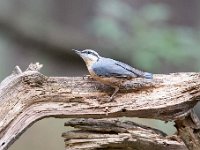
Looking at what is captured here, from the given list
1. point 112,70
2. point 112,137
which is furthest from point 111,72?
point 112,137

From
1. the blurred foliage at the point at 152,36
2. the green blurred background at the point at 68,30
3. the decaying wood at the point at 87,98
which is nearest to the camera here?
the decaying wood at the point at 87,98

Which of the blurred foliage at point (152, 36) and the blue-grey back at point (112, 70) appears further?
the blurred foliage at point (152, 36)

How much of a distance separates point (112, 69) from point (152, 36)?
1.36 m

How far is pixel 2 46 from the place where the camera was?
11.2 ft

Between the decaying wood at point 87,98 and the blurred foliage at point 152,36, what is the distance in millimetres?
1153

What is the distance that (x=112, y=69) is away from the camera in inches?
54.1

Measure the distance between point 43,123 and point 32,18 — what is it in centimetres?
122

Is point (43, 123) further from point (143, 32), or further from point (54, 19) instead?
point (54, 19)

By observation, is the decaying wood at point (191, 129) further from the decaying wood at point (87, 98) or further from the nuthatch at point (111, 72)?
the nuthatch at point (111, 72)

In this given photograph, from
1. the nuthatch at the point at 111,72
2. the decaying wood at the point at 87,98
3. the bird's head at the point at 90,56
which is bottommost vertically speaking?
the decaying wood at the point at 87,98

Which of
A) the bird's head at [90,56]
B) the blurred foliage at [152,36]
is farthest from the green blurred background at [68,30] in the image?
the bird's head at [90,56]

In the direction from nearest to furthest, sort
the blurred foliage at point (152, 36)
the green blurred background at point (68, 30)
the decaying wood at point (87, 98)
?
the decaying wood at point (87, 98) < the blurred foliage at point (152, 36) < the green blurred background at point (68, 30)

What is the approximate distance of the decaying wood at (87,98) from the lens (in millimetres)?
1360

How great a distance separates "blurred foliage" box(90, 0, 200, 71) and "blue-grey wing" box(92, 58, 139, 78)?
3.84 feet
